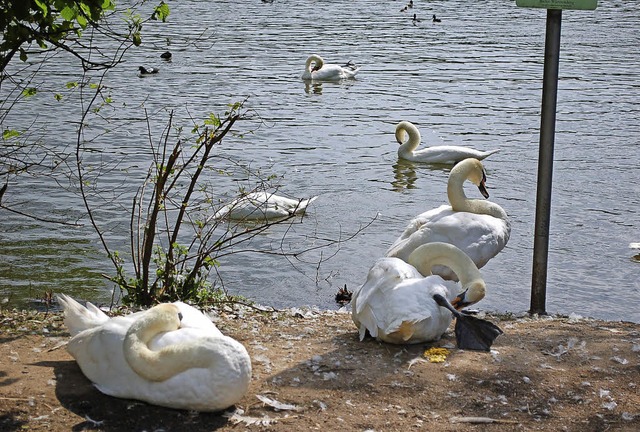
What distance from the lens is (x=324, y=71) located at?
2083 cm

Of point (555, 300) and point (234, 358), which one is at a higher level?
point (234, 358)

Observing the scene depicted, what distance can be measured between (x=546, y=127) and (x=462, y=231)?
168 centimetres

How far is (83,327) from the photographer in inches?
207

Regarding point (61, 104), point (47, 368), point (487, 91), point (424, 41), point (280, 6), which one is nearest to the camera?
point (47, 368)

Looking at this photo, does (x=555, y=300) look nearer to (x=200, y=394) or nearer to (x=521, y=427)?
(x=521, y=427)

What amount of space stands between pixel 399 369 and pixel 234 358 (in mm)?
1175

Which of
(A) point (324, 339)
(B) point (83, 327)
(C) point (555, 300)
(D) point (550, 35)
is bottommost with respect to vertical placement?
(C) point (555, 300)

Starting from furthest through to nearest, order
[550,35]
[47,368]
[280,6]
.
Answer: [280,6], [550,35], [47,368]

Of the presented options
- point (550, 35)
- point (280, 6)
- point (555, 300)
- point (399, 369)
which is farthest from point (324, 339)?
point (280, 6)

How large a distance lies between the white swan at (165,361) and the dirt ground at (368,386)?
Answer: 0.10 metres

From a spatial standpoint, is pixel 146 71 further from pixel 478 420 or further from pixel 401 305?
pixel 478 420

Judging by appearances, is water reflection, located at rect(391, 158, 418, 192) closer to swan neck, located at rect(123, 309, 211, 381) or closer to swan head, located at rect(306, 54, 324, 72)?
swan head, located at rect(306, 54, 324, 72)

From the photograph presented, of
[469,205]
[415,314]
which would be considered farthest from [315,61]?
[415,314]

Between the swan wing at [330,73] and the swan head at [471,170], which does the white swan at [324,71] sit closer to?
the swan wing at [330,73]
